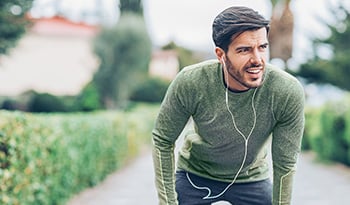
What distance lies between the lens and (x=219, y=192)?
3154 mm

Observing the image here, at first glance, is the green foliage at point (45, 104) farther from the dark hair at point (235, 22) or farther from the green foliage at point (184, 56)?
the dark hair at point (235, 22)

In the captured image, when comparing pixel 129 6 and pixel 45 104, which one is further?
pixel 129 6

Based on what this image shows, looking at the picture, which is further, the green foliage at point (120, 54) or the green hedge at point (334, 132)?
the green foliage at point (120, 54)

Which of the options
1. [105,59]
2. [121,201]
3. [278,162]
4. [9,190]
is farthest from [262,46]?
[105,59]

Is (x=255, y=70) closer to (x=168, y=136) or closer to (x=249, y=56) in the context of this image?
(x=249, y=56)

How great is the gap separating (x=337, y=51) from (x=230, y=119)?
915 inches

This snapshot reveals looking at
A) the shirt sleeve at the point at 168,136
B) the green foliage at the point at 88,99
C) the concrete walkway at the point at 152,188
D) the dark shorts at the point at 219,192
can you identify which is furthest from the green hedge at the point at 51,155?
the green foliage at the point at 88,99

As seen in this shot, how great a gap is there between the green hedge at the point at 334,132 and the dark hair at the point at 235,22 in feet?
31.4

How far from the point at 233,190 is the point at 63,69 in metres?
42.4

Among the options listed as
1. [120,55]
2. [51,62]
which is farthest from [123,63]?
[51,62]

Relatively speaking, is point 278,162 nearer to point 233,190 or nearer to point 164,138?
point 233,190

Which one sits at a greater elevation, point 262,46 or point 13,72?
point 262,46

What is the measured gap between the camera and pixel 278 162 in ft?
9.54

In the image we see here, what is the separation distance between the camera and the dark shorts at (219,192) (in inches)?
123
